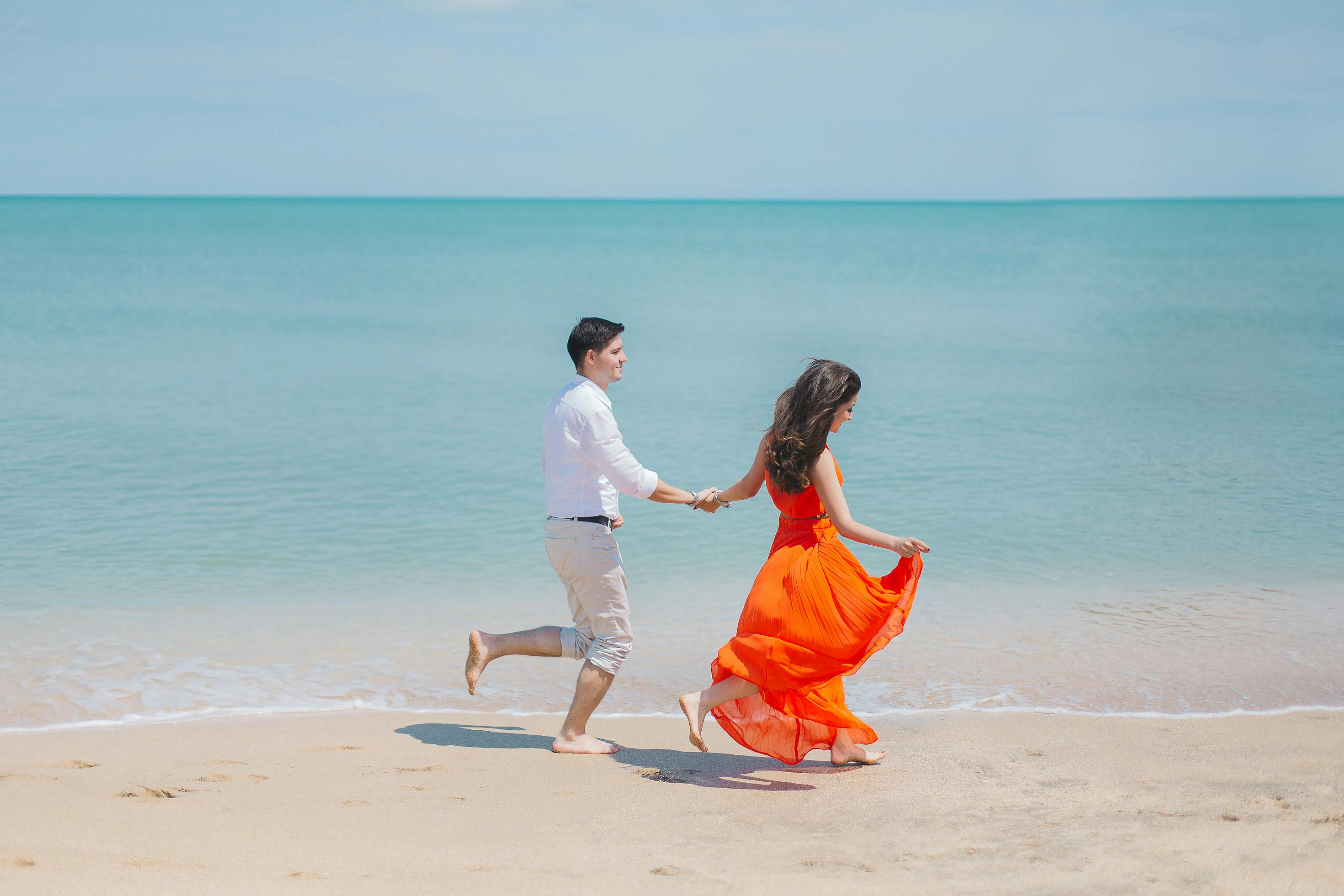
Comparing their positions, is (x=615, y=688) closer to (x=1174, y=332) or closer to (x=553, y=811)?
(x=553, y=811)

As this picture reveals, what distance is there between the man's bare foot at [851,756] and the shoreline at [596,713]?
0.88m

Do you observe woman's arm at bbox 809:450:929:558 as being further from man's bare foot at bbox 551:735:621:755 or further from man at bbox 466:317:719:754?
man's bare foot at bbox 551:735:621:755

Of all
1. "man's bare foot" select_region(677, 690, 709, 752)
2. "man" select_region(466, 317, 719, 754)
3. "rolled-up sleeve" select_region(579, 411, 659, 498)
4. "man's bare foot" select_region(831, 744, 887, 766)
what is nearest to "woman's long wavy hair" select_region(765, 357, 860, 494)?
"man" select_region(466, 317, 719, 754)

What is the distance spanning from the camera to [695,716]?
4.07m

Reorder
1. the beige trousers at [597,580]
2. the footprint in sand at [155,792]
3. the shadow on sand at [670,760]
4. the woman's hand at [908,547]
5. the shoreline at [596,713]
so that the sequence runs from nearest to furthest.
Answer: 1. the footprint in sand at [155,792]
2. the woman's hand at [908,547]
3. the shadow on sand at [670,760]
4. the beige trousers at [597,580]
5. the shoreline at [596,713]

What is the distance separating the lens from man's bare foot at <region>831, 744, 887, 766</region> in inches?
171

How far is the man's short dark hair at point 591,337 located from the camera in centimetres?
442

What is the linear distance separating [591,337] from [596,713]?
2.00 meters

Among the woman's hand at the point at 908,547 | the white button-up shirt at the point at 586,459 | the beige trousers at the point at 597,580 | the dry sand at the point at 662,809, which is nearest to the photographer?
the dry sand at the point at 662,809

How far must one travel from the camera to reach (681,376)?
58.0 feet

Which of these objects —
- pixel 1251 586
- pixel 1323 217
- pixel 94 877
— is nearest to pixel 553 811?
pixel 94 877

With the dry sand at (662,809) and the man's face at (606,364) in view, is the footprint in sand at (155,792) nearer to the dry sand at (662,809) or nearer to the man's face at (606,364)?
the dry sand at (662,809)

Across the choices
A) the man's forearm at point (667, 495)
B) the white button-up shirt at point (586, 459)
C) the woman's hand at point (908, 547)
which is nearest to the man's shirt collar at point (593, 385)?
the white button-up shirt at point (586, 459)

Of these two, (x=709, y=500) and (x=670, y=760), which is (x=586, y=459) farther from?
(x=670, y=760)
